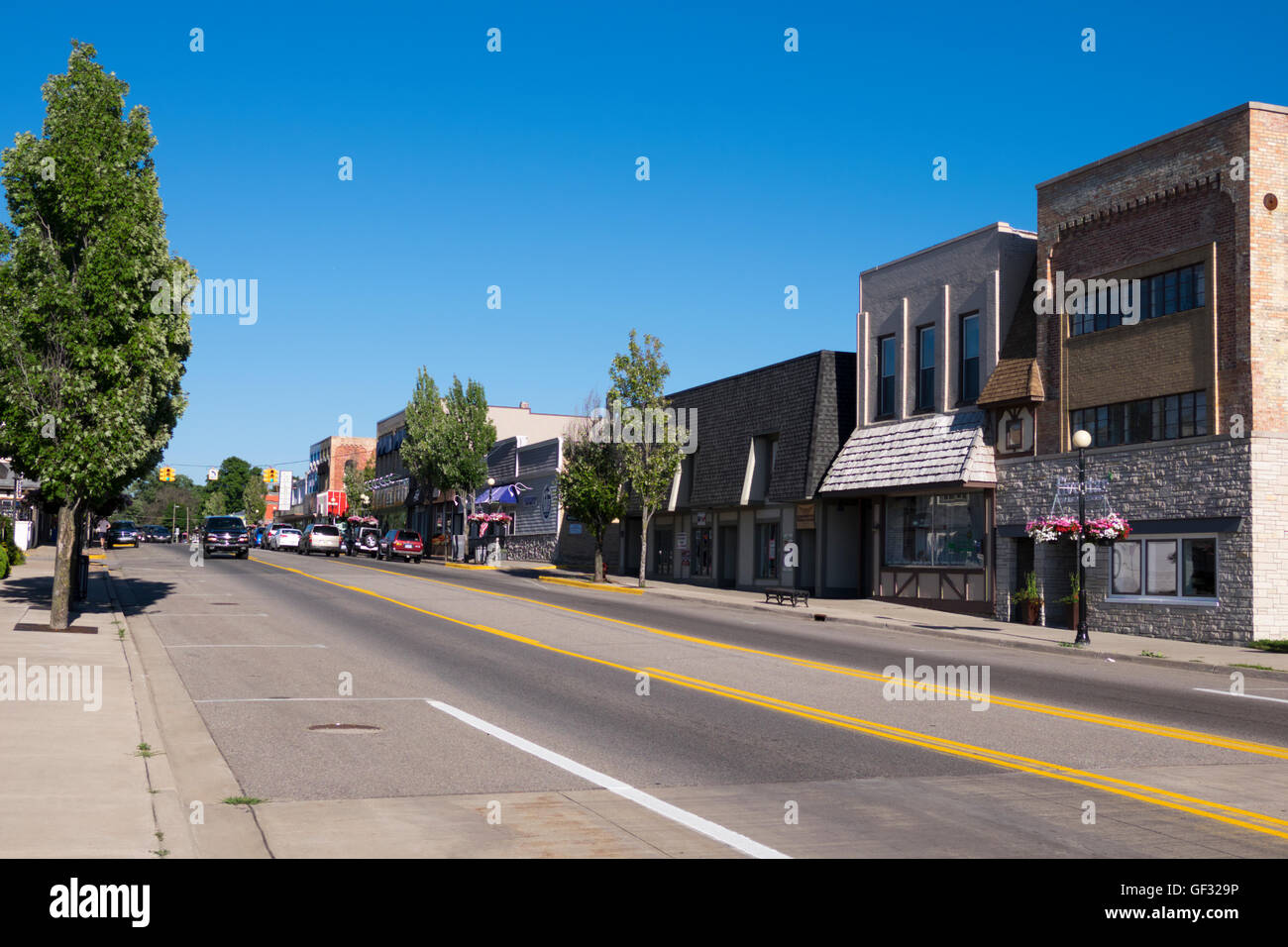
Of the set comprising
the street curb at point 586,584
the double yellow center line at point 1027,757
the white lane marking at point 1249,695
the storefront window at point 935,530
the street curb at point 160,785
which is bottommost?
the white lane marking at point 1249,695

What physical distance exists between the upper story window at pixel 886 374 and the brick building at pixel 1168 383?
4.81 metres

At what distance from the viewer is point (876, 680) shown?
16.4 m

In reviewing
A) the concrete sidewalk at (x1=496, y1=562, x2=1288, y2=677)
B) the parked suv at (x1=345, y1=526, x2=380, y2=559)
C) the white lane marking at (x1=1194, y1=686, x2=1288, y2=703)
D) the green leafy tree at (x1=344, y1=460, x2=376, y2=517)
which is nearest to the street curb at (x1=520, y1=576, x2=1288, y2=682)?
the concrete sidewalk at (x1=496, y1=562, x2=1288, y2=677)

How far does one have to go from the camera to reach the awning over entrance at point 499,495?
61.8 metres

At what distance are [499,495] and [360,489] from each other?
40819mm

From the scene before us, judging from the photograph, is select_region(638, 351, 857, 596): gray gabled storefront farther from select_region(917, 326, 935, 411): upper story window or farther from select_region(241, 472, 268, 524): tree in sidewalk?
select_region(241, 472, 268, 524): tree in sidewalk

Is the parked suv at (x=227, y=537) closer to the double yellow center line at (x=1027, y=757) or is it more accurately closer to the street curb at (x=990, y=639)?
the street curb at (x=990, y=639)

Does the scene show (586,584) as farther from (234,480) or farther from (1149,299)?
(234,480)

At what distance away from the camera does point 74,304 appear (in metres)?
18.6

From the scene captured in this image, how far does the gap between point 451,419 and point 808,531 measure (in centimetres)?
3046

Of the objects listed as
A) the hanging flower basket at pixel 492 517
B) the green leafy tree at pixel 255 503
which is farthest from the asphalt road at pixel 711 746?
the green leafy tree at pixel 255 503

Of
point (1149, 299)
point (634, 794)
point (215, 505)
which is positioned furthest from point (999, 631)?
point (215, 505)
